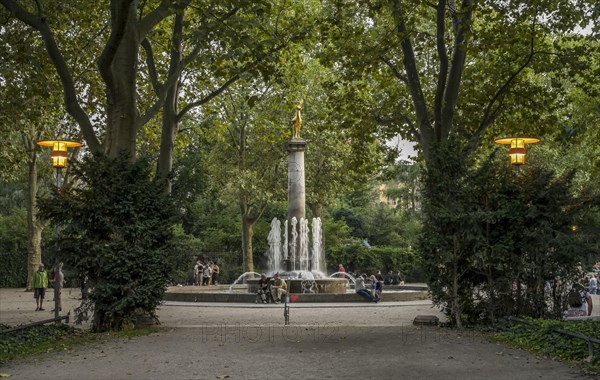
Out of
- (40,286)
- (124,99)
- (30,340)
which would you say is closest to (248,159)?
(40,286)

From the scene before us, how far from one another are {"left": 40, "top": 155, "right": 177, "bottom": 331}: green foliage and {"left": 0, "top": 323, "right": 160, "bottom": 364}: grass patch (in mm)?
506

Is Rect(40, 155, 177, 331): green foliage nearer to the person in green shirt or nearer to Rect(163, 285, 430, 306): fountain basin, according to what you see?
the person in green shirt

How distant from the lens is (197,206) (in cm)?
5494

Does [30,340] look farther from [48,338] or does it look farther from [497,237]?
[497,237]

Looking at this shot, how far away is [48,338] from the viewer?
542 inches

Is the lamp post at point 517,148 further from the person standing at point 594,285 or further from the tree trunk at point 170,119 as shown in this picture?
the person standing at point 594,285

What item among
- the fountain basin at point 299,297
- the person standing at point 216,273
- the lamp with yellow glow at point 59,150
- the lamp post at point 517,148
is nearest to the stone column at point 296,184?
the fountain basin at point 299,297

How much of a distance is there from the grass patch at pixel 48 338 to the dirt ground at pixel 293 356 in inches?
14.4

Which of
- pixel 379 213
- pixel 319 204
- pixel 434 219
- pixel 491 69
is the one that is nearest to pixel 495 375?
pixel 434 219

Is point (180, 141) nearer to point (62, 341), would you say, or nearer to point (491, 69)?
point (491, 69)

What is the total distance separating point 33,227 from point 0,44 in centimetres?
1982

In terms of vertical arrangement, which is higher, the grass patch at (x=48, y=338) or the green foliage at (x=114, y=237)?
the green foliage at (x=114, y=237)

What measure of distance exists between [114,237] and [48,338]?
261 cm

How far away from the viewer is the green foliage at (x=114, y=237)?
15031 millimetres
